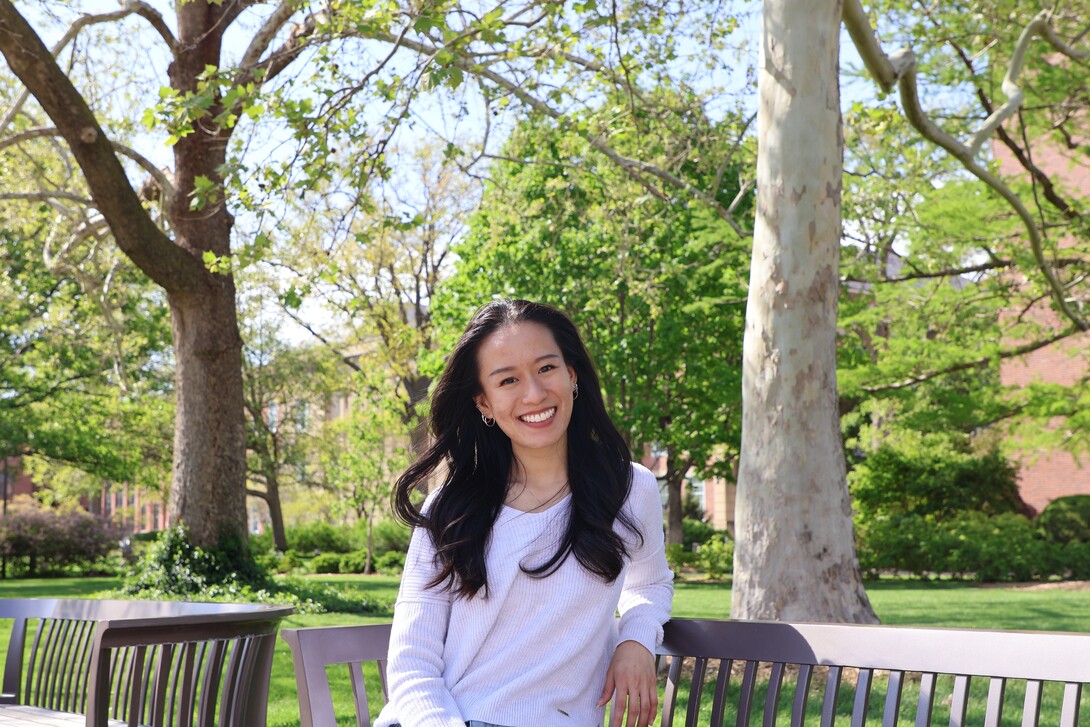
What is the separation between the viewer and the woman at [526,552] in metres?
3.02

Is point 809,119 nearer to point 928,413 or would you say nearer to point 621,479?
point 621,479

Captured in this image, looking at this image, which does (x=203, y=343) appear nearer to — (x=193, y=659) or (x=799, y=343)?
(x=799, y=343)

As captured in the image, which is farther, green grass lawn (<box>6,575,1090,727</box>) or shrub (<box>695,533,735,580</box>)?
shrub (<box>695,533,735,580</box>)

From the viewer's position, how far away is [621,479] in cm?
327

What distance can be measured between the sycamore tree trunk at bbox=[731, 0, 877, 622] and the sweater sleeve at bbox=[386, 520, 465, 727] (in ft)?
15.3

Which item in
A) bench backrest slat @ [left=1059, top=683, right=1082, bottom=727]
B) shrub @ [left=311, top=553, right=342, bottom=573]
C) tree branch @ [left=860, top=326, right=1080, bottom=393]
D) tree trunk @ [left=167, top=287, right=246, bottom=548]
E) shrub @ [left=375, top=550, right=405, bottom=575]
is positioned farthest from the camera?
shrub @ [left=311, top=553, right=342, bottom=573]

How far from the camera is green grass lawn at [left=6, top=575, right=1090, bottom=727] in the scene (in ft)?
34.5

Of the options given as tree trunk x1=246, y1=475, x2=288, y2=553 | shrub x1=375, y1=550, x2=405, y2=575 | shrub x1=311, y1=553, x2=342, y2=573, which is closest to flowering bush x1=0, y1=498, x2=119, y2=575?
shrub x1=311, y1=553, x2=342, y2=573

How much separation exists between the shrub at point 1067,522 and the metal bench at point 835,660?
66.1 feet

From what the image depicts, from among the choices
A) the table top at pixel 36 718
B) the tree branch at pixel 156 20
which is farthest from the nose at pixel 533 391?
the tree branch at pixel 156 20

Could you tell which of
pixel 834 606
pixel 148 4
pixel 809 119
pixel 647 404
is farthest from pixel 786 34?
pixel 647 404

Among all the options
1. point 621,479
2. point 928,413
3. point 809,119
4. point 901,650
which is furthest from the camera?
point 928,413

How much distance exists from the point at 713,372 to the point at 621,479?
68.9ft

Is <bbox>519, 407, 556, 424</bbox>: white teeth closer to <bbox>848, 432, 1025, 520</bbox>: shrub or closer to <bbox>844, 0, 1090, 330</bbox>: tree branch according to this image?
<bbox>844, 0, 1090, 330</bbox>: tree branch
